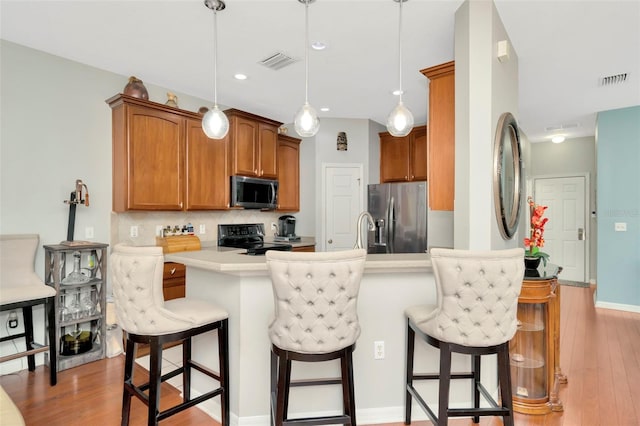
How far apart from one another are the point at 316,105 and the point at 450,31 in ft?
6.96

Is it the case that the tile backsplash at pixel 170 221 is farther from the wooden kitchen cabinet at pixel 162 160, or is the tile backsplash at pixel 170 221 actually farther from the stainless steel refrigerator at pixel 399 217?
the stainless steel refrigerator at pixel 399 217

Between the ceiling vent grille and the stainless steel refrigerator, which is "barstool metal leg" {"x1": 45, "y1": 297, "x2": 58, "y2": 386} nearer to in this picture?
the stainless steel refrigerator

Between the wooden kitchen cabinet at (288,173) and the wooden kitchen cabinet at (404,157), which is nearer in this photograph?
the wooden kitchen cabinet at (288,173)

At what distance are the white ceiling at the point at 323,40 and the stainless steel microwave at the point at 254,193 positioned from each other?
3.38ft

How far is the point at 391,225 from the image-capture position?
4.75 metres

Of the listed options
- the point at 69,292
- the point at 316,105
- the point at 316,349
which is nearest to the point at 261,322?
the point at 316,349

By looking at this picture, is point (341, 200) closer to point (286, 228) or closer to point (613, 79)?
point (286, 228)

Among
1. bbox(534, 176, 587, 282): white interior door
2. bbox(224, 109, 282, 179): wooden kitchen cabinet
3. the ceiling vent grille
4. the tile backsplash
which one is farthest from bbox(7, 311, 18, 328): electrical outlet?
bbox(534, 176, 587, 282): white interior door

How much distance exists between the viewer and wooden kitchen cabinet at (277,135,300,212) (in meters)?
4.94

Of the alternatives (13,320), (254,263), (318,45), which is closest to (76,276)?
(13,320)

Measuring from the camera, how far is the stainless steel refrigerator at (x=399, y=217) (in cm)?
453

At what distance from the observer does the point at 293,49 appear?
292 cm

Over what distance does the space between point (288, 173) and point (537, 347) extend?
3616mm

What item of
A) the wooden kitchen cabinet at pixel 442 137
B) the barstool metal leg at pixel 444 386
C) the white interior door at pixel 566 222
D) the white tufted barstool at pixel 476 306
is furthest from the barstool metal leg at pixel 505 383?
the white interior door at pixel 566 222
